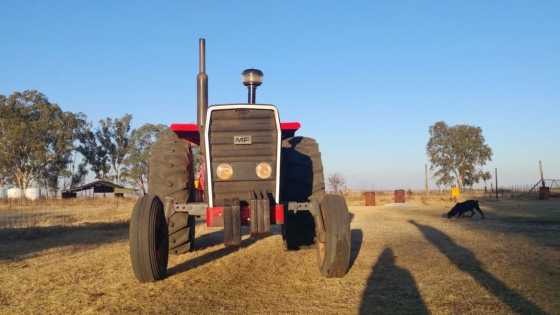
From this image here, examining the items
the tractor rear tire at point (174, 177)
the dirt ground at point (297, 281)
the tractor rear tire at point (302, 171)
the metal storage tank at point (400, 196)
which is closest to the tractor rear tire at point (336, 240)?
the dirt ground at point (297, 281)

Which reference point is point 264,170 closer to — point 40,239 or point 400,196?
point 40,239

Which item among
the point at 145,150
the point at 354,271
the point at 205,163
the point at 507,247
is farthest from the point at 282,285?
the point at 145,150

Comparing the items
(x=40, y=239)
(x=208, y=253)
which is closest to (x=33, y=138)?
(x=40, y=239)

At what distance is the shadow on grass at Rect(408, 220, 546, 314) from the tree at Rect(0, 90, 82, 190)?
172 feet

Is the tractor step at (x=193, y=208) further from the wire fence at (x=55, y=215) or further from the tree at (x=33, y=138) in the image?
the tree at (x=33, y=138)

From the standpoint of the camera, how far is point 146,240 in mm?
5391

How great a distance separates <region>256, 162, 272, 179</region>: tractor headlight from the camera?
6.32 meters

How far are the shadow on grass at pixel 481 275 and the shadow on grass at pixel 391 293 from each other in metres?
0.78

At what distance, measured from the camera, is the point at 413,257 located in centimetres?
718

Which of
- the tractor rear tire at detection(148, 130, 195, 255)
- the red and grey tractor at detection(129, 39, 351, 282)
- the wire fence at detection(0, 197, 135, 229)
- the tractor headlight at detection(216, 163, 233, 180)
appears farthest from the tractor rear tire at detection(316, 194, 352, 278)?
the wire fence at detection(0, 197, 135, 229)

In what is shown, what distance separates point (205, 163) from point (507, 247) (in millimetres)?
5633

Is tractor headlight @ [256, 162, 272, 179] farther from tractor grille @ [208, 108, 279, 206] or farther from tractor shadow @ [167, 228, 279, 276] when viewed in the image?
tractor shadow @ [167, 228, 279, 276]

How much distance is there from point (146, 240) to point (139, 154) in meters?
59.2

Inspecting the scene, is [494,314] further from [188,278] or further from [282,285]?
[188,278]
